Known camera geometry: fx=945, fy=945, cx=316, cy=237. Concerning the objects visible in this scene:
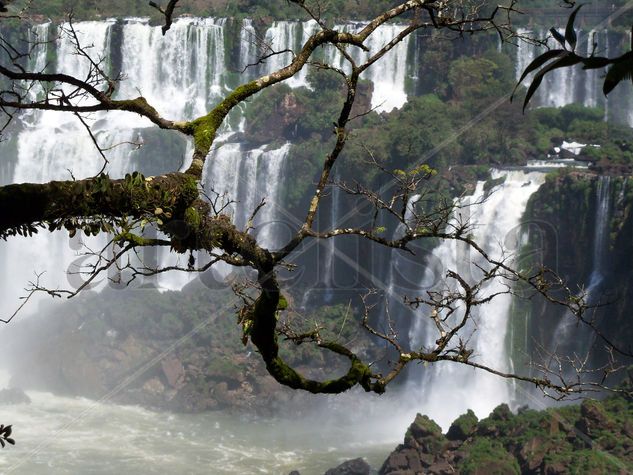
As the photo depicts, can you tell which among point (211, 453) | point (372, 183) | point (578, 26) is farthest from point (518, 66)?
point (211, 453)

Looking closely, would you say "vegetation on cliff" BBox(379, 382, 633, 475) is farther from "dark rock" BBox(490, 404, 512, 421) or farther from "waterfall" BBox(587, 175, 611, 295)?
"waterfall" BBox(587, 175, 611, 295)

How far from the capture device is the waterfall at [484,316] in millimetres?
20641

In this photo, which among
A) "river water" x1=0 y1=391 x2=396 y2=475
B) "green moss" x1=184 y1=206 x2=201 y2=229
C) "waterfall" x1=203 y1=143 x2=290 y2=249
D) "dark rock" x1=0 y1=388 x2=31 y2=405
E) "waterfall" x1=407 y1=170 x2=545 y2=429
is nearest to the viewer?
"green moss" x1=184 y1=206 x2=201 y2=229

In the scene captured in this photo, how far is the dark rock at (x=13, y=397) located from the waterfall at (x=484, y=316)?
353 inches

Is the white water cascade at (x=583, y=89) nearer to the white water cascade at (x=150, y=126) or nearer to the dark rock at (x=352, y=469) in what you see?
the white water cascade at (x=150, y=126)

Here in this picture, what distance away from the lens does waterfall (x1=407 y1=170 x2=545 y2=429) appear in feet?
67.7

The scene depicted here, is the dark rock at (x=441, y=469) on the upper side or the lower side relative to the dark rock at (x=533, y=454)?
lower

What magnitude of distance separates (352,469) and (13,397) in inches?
377

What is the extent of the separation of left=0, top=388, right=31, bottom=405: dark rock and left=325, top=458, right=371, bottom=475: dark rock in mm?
9059

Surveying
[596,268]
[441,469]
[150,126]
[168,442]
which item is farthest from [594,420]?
[150,126]

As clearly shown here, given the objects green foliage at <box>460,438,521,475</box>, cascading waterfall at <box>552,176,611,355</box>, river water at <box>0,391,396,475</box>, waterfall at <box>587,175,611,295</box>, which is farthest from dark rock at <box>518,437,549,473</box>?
waterfall at <box>587,175,611,295</box>

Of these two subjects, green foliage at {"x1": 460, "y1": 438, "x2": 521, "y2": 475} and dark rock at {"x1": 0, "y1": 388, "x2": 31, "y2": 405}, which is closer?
green foliage at {"x1": 460, "y1": 438, "x2": 521, "y2": 475}

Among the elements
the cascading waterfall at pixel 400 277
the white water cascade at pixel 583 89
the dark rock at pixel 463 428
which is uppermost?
the white water cascade at pixel 583 89

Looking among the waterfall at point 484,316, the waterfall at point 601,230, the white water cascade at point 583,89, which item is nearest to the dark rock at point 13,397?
the waterfall at point 484,316
